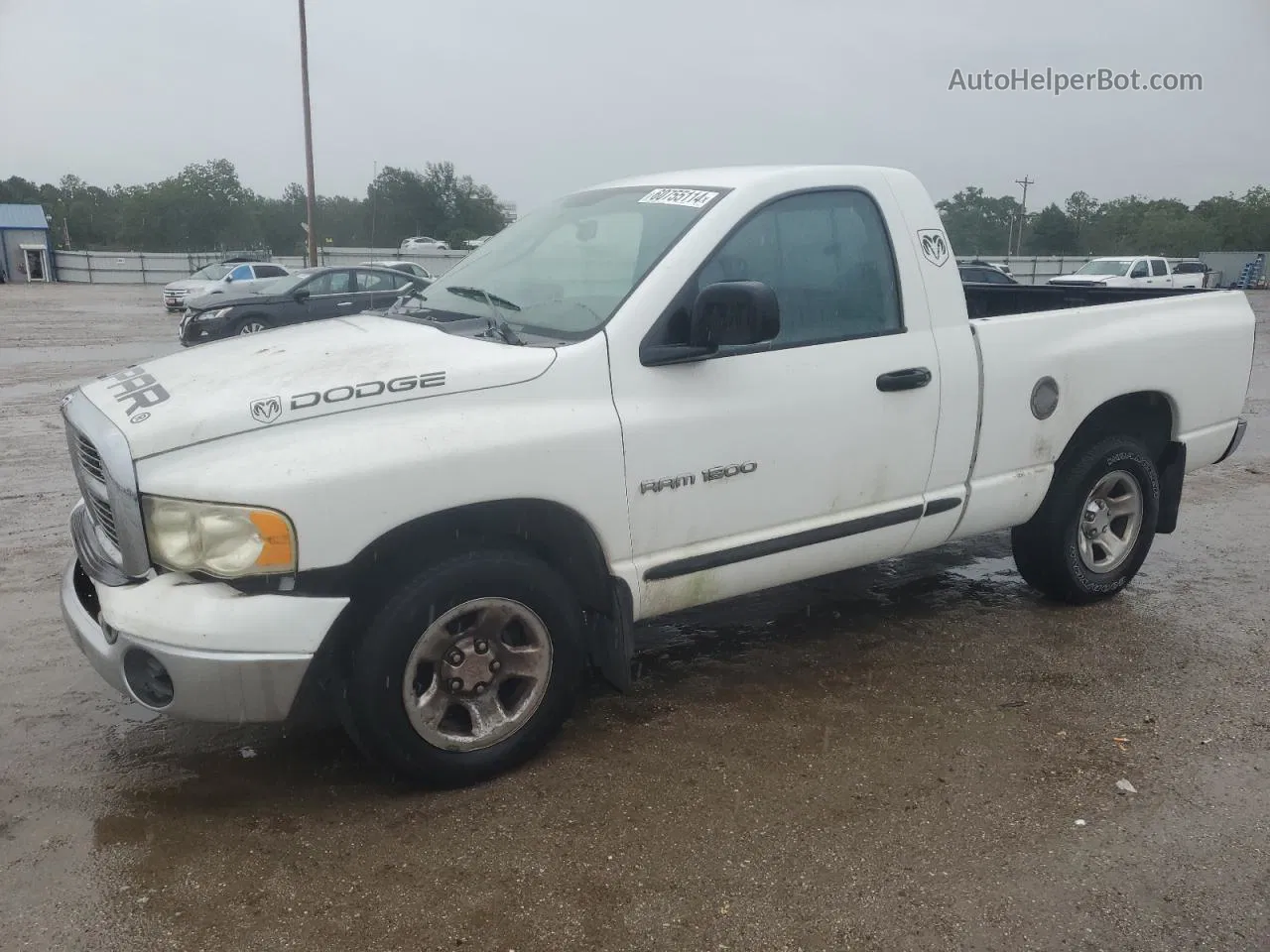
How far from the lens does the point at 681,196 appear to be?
3.79 m

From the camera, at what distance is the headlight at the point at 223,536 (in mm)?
2740

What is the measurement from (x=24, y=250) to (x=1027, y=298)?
55.9m

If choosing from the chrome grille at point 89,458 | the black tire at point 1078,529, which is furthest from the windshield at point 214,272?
the black tire at point 1078,529

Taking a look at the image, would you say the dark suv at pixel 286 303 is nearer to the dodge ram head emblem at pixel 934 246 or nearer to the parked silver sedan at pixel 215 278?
the parked silver sedan at pixel 215 278

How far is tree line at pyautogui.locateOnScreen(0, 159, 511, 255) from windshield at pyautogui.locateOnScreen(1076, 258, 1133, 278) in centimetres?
2357

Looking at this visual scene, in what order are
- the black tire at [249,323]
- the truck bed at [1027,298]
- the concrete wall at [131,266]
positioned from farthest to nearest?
the concrete wall at [131,266] < the black tire at [249,323] < the truck bed at [1027,298]

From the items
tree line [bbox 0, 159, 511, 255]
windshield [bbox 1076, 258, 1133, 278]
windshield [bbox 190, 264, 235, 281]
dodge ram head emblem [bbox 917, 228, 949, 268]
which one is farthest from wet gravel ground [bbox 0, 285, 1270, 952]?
tree line [bbox 0, 159, 511, 255]

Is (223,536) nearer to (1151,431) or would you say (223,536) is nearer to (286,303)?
(1151,431)

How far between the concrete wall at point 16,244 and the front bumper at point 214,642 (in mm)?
57132

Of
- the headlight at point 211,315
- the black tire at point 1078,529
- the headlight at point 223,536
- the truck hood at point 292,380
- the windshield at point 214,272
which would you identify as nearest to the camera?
the headlight at point 223,536

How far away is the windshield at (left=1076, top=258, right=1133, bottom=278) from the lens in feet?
96.4

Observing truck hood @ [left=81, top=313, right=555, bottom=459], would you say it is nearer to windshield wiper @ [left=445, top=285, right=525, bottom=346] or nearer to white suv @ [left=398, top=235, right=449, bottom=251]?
windshield wiper @ [left=445, top=285, right=525, bottom=346]

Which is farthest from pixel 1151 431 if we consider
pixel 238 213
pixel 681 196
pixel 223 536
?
pixel 238 213

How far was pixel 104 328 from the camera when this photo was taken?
72.8 ft
